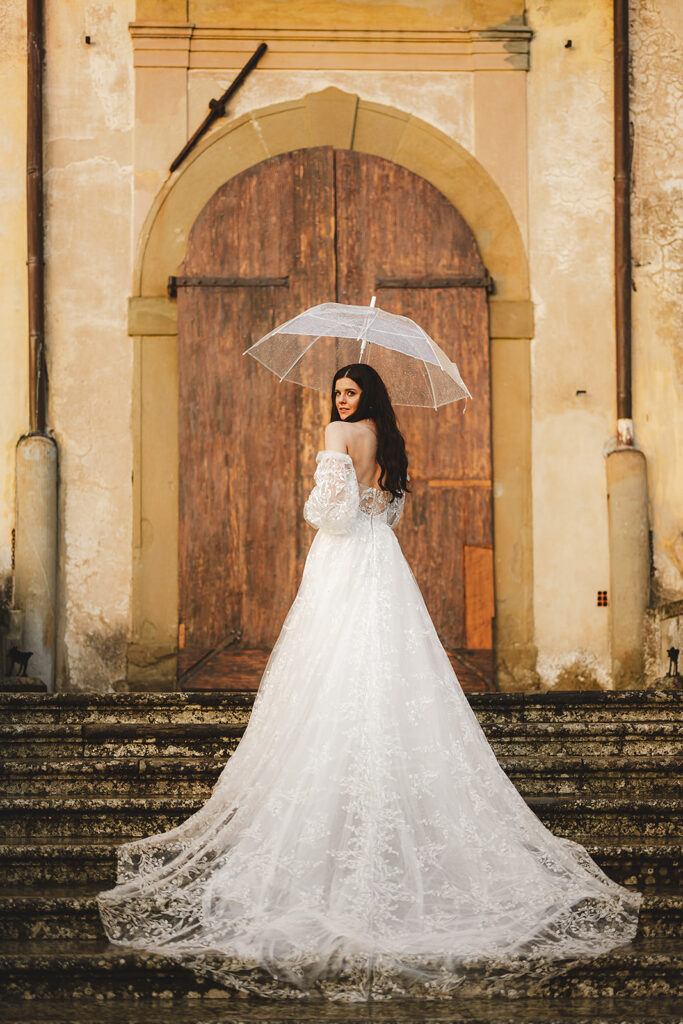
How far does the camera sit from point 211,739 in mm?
5297

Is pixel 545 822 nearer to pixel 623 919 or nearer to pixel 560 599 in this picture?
pixel 623 919

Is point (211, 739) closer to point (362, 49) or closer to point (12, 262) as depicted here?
point (12, 262)

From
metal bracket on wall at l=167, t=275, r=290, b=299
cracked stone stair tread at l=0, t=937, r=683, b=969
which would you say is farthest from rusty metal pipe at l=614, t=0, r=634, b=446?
cracked stone stair tread at l=0, t=937, r=683, b=969

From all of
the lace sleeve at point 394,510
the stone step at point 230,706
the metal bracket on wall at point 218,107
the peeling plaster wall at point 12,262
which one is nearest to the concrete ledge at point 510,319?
the metal bracket on wall at point 218,107

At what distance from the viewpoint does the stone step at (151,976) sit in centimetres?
366

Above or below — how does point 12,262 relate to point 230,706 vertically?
above

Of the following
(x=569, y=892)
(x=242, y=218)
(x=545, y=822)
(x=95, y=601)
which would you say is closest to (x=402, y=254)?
(x=242, y=218)

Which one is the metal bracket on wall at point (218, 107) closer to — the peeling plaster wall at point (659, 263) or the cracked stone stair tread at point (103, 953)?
the peeling plaster wall at point (659, 263)

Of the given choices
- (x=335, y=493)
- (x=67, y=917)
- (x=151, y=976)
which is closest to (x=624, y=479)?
(x=335, y=493)

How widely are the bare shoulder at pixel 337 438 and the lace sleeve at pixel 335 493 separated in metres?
0.03

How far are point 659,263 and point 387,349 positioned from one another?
3.16m

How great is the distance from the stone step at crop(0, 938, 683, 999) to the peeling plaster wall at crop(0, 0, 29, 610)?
3790 millimetres

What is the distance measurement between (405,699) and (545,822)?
942 mm

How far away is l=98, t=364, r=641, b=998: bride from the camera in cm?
357
